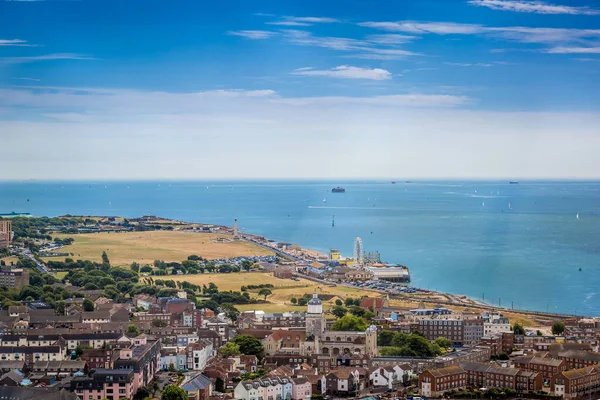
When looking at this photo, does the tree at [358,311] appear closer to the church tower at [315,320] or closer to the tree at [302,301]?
the tree at [302,301]

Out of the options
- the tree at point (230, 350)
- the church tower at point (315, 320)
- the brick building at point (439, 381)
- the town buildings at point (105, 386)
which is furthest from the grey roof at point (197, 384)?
the church tower at point (315, 320)

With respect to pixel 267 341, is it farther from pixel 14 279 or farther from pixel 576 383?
pixel 14 279

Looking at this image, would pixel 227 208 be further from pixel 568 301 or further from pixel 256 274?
pixel 568 301

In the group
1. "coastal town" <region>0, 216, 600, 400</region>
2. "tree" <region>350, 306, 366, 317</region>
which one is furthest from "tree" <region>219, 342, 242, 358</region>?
"tree" <region>350, 306, 366, 317</region>

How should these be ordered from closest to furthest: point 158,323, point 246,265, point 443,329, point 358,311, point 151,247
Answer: point 443,329, point 158,323, point 358,311, point 246,265, point 151,247

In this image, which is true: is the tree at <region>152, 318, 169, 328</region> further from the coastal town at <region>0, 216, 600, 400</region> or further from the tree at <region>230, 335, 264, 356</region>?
the tree at <region>230, 335, 264, 356</region>

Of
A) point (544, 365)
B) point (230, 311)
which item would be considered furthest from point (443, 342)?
point (230, 311)

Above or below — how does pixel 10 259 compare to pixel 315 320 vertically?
below

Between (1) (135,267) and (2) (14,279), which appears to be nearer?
(2) (14,279)

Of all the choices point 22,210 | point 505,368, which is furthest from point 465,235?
point 22,210
